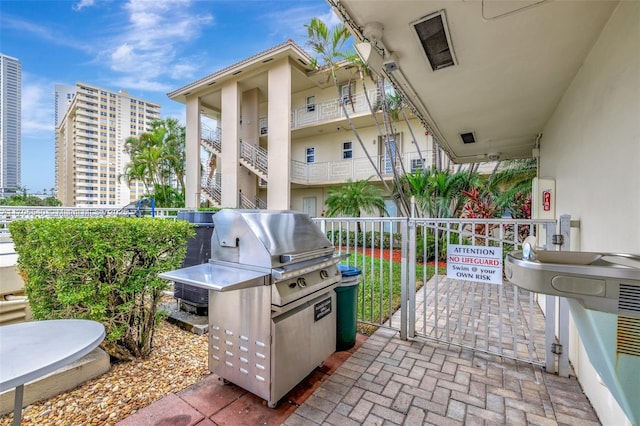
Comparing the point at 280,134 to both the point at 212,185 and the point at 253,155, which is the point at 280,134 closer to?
the point at 253,155

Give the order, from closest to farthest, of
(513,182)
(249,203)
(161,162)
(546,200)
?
(546,200), (513,182), (249,203), (161,162)

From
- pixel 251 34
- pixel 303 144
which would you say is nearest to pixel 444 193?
pixel 303 144

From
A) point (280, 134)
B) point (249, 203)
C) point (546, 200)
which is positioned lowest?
point (546, 200)

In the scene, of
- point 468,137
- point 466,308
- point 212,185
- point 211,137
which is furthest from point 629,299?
point 211,137

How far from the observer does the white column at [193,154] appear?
14.5 m

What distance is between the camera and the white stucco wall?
67.1 inches

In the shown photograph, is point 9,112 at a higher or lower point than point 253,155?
higher

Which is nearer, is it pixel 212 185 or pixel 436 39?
pixel 436 39

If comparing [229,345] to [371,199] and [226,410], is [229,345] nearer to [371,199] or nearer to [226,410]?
[226,410]

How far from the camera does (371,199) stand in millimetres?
10875

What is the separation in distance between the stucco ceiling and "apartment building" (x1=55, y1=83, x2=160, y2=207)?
30.4 metres

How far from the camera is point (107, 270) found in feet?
8.62

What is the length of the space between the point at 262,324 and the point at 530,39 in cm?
318

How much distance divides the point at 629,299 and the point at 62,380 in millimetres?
3780
